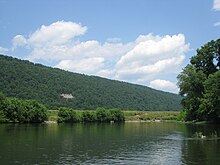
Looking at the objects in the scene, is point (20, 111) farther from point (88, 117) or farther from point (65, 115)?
point (88, 117)

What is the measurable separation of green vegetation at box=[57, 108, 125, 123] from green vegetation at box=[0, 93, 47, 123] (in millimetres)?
11133

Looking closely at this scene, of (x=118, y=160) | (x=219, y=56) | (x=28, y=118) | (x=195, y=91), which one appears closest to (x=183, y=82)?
(x=195, y=91)

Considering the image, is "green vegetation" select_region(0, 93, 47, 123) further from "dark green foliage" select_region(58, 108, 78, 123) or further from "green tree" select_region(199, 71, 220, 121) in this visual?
"green tree" select_region(199, 71, 220, 121)

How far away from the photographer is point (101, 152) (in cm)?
4406

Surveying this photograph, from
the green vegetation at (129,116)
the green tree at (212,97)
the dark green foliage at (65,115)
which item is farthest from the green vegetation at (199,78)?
the dark green foliage at (65,115)

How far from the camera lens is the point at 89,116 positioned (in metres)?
164

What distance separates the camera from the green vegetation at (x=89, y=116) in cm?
15069

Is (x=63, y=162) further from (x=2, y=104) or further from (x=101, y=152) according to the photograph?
(x=2, y=104)

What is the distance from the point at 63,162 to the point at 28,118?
102507mm

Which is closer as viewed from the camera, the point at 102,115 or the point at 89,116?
the point at 89,116

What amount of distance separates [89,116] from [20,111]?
41875 millimetres

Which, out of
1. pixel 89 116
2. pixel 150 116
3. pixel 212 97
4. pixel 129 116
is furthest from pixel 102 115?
pixel 212 97

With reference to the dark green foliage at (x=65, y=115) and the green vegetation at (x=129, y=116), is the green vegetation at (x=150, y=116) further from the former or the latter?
the dark green foliage at (x=65, y=115)

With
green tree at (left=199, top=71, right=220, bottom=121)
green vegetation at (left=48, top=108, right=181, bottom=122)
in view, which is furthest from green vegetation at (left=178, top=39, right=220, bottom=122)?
green vegetation at (left=48, top=108, right=181, bottom=122)
